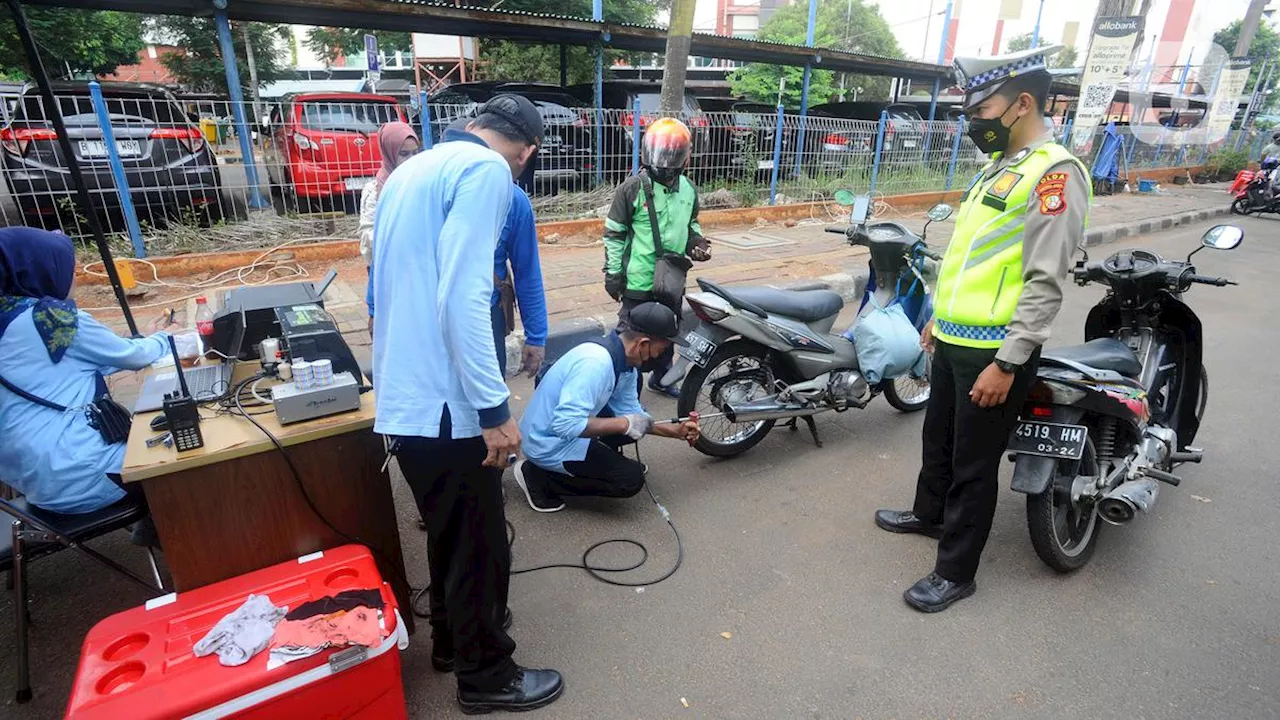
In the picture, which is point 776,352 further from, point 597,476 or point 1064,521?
point 1064,521

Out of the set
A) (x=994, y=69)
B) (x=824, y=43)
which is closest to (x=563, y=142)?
(x=994, y=69)

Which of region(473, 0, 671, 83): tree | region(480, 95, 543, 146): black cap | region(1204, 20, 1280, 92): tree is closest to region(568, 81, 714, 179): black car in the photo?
region(473, 0, 671, 83): tree

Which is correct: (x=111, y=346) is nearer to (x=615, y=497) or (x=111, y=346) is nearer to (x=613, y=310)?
(x=615, y=497)

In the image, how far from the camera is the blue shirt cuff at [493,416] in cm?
162

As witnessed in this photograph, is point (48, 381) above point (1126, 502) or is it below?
above

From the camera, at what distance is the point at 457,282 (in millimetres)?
1529

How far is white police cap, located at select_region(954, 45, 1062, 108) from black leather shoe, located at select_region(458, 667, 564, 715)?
7.60ft

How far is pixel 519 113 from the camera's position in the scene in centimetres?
181

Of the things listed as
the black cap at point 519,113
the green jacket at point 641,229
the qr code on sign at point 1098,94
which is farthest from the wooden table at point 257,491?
the qr code on sign at point 1098,94

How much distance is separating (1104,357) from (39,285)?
3.81 metres

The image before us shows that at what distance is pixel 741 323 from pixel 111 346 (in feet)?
8.24

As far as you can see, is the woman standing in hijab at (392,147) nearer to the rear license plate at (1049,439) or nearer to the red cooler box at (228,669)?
the red cooler box at (228,669)

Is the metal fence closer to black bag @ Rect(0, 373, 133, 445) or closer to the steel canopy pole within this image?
the steel canopy pole

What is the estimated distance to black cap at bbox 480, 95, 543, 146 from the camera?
1.79 metres
